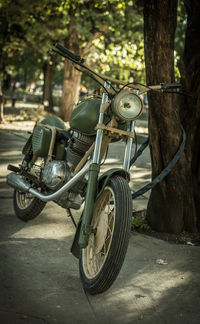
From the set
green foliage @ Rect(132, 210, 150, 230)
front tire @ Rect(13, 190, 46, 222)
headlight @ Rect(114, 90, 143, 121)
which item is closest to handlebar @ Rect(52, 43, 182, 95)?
headlight @ Rect(114, 90, 143, 121)

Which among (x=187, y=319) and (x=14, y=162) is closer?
(x=187, y=319)

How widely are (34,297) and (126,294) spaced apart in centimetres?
65

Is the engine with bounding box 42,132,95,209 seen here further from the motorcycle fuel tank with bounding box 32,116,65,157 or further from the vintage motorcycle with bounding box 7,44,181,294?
A: the motorcycle fuel tank with bounding box 32,116,65,157

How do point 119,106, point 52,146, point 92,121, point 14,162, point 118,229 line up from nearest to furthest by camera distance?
point 118,229 < point 119,106 < point 92,121 < point 52,146 < point 14,162

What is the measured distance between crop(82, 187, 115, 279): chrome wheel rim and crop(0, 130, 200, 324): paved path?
0.18 meters

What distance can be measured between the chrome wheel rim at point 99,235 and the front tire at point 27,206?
1213 millimetres

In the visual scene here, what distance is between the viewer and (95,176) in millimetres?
2998

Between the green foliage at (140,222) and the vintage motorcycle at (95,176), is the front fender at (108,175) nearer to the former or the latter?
the vintage motorcycle at (95,176)

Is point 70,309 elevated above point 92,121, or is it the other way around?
point 92,121

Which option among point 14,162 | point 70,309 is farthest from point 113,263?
point 14,162

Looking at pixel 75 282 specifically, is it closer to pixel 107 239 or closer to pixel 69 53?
pixel 107 239

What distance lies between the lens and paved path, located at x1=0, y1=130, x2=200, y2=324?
8.84 feet

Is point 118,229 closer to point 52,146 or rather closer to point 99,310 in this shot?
point 99,310

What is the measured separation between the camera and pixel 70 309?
273cm
